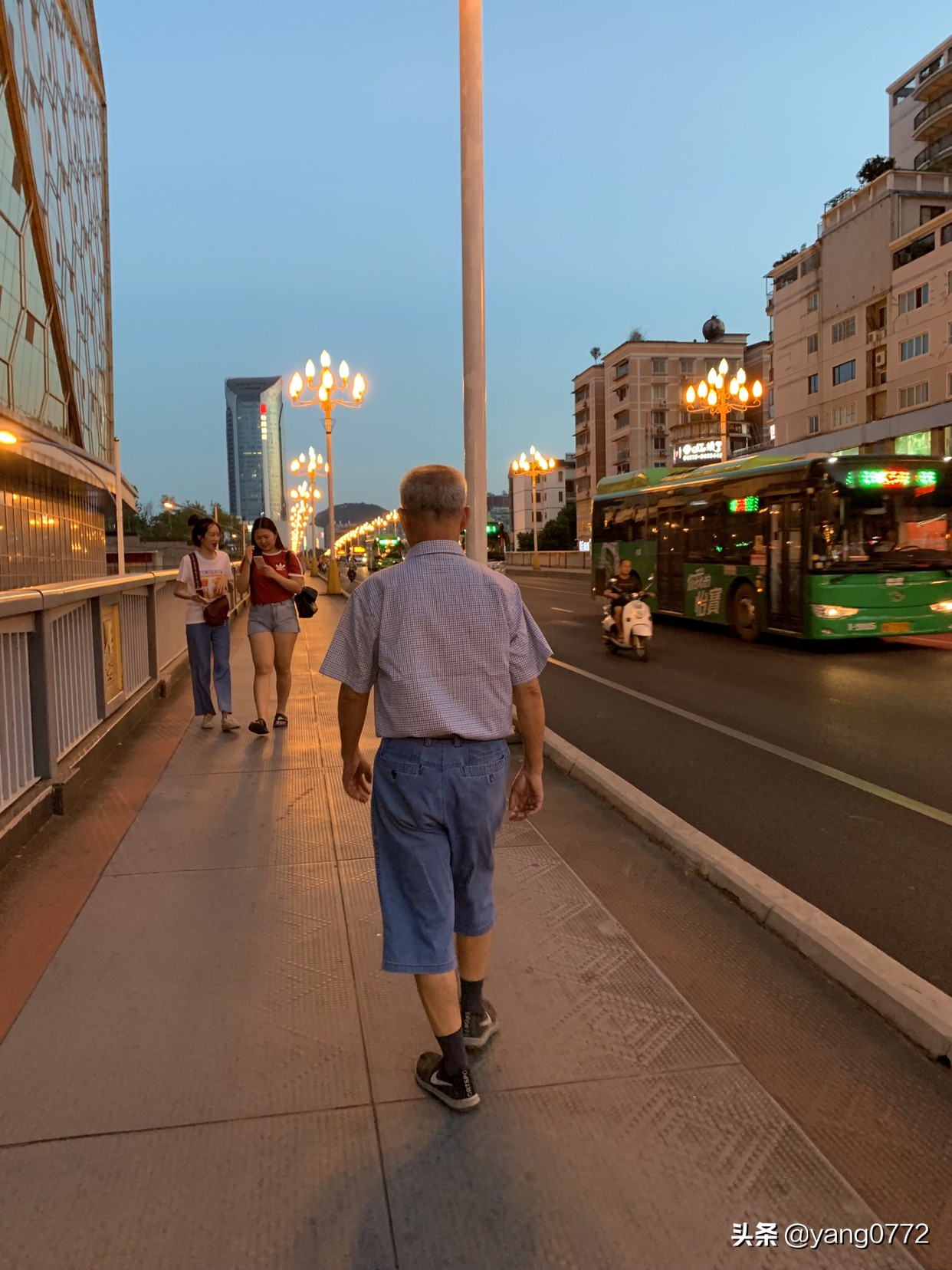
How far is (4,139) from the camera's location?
3391 centimetres

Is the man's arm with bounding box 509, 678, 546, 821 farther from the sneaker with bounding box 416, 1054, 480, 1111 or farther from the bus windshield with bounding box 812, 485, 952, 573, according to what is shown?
the bus windshield with bounding box 812, 485, 952, 573

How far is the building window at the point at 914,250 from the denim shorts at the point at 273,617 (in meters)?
45.9

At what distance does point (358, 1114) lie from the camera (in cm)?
265

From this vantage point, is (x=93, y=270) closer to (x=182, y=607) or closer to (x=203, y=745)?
(x=182, y=607)

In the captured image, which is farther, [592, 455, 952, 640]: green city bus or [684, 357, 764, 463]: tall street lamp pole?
[684, 357, 764, 463]: tall street lamp pole

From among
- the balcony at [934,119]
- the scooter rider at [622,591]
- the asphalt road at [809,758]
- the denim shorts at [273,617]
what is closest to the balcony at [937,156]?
the balcony at [934,119]

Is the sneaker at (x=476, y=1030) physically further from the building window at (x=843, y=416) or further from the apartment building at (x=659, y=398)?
the apartment building at (x=659, y=398)

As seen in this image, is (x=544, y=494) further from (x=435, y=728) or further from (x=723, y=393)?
(x=435, y=728)

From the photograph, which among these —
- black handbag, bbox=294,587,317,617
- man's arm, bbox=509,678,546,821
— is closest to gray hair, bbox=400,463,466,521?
man's arm, bbox=509,678,546,821

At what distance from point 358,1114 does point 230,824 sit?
298 centimetres

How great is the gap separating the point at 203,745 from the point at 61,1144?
5.26 m

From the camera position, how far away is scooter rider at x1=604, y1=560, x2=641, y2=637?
14000 mm

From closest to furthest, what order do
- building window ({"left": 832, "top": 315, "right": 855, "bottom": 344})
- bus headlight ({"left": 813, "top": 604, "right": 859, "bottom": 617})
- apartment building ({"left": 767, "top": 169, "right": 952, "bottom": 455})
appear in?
1. bus headlight ({"left": 813, "top": 604, "right": 859, "bottom": 617})
2. apartment building ({"left": 767, "top": 169, "right": 952, "bottom": 455})
3. building window ({"left": 832, "top": 315, "right": 855, "bottom": 344})

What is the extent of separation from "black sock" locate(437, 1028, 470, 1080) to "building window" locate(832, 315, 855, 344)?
54487mm
